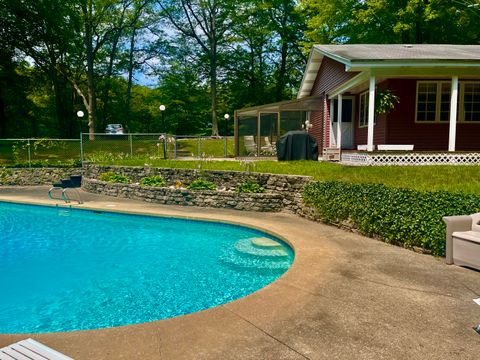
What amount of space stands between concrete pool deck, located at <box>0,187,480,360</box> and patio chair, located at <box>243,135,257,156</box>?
13.2m

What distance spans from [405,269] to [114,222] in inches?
327

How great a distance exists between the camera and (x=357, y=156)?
41.4 ft

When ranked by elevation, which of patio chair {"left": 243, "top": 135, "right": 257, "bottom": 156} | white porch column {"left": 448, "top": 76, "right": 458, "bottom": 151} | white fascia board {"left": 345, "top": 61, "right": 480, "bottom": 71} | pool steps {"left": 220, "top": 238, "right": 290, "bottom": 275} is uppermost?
white fascia board {"left": 345, "top": 61, "right": 480, "bottom": 71}

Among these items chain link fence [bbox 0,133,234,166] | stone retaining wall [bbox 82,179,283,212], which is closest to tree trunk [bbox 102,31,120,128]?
chain link fence [bbox 0,133,234,166]

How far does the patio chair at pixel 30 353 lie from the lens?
253 centimetres

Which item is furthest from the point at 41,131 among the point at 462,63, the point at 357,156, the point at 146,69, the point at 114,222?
the point at 462,63

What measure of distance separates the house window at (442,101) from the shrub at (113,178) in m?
12.4

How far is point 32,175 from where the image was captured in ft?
62.6

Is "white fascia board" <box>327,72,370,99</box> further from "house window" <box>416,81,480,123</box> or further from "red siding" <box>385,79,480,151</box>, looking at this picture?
"house window" <box>416,81,480,123</box>

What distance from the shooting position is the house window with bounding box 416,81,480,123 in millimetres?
14047

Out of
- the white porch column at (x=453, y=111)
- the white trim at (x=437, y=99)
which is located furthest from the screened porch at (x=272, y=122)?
the white porch column at (x=453, y=111)

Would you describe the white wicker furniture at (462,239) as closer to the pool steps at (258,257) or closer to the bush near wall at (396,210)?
the bush near wall at (396,210)

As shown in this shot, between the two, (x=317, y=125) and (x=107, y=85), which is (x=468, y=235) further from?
(x=107, y=85)

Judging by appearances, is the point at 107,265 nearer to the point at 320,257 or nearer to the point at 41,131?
the point at 320,257
